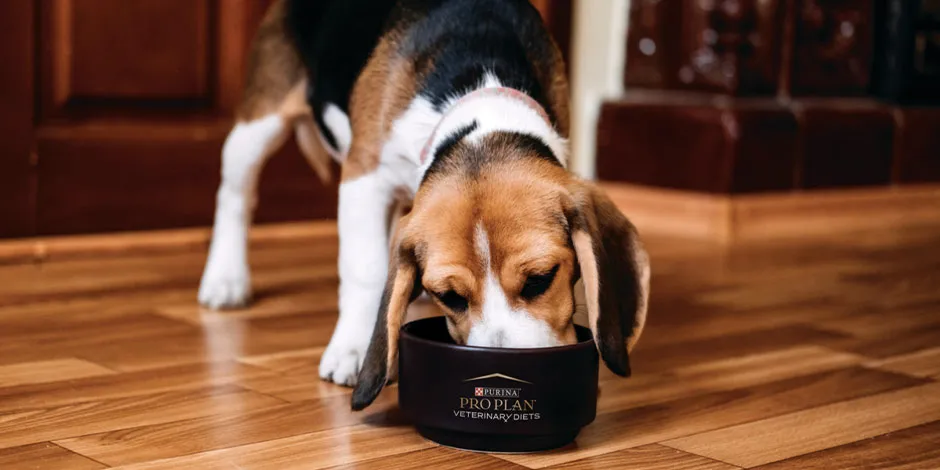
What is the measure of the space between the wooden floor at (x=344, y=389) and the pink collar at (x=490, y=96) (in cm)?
48

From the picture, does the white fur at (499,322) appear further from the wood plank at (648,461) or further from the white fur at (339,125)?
the white fur at (339,125)

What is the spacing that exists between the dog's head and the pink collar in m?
0.20

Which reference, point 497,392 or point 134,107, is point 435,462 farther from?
point 134,107

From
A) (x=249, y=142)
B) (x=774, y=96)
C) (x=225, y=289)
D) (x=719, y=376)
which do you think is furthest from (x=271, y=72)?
(x=774, y=96)

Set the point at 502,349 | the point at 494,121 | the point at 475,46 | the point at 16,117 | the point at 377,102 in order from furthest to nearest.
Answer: the point at 16,117
the point at 377,102
the point at 475,46
the point at 494,121
the point at 502,349

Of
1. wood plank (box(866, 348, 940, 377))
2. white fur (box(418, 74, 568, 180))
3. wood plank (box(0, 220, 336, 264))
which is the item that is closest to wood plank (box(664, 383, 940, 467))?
wood plank (box(866, 348, 940, 377))

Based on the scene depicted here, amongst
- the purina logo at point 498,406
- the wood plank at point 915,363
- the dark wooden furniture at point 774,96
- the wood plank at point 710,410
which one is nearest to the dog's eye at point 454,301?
the purina logo at point 498,406

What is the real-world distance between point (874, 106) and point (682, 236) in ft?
4.07

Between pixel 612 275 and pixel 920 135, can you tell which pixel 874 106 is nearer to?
pixel 920 135

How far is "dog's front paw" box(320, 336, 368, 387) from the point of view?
7.30ft

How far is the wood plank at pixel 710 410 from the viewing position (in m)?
1.86

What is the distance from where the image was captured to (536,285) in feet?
5.76

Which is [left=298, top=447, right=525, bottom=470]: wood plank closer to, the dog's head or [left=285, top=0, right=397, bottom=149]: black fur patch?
the dog's head

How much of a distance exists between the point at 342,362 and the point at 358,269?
189 millimetres
